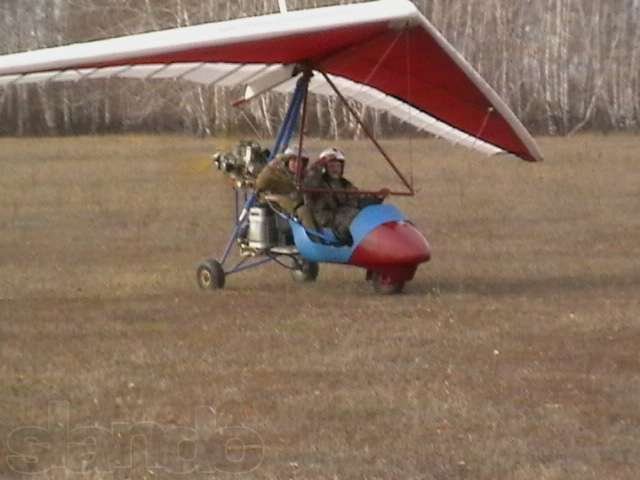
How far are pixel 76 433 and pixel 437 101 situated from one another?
6.62 m

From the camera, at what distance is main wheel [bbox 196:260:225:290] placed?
13.6 meters

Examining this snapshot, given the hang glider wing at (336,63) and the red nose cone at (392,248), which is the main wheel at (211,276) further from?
the hang glider wing at (336,63)

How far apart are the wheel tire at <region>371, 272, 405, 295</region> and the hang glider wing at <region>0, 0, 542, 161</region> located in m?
1.67

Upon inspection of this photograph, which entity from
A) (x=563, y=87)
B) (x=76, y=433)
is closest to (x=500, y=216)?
(x=76, y=433)

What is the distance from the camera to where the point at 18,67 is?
1049 cm

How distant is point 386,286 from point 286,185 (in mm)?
1189

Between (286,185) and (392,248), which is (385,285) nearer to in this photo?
(392,248)

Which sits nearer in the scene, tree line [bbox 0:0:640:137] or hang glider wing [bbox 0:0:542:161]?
hang glider wing [bbox 0:0:542:161]

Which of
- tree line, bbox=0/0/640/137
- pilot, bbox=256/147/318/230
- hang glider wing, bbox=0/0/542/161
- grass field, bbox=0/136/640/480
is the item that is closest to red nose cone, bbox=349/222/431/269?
grass field, bbox=0/136/640/480

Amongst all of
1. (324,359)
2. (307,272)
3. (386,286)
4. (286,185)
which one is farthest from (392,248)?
(324,359)

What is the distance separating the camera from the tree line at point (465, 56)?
172 ft

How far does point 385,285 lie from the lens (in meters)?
13.0

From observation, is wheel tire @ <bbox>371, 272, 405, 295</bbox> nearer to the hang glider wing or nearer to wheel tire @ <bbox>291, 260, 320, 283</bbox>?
wheel tire @ <bbox>291, 260, 320, 283</bbox>

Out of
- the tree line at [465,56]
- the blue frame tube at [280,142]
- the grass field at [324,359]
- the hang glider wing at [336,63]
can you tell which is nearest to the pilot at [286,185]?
the blue frame tube at [280,142]
